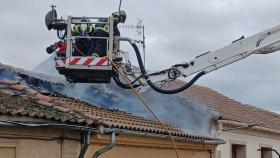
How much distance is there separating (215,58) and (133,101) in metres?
5.58

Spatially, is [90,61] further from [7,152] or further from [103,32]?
[7,152]

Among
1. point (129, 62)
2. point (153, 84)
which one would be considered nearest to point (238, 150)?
point (153, 84)

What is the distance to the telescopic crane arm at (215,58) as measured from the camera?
1023 cm

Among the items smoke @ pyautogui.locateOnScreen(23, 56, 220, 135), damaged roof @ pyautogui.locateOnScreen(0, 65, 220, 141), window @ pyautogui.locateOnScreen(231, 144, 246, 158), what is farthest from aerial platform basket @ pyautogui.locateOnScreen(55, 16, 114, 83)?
window @ pyautogui.locateOnScreen(231, 144, 246, 158)

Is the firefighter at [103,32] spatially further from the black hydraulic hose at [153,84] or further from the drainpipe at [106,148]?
the drainpipe at [106,148]

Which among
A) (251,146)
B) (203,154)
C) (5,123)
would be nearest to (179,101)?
(203,154)

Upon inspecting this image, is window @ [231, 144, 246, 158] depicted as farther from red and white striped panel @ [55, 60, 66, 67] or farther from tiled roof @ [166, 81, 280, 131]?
red and white striped panel @ [55, 60, 66, 67]

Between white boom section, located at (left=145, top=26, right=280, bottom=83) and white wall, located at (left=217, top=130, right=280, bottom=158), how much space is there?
790cm

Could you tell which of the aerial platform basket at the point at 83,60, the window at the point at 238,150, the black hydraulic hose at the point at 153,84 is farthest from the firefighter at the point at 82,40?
the window at the point at 238,150

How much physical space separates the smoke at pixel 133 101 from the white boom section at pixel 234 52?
3923mm

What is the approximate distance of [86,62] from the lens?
10.0m

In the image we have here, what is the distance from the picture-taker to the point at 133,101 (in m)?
15.7

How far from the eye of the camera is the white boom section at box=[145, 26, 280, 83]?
10219 mm

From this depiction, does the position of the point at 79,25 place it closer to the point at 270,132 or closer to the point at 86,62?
the point at 86,62
